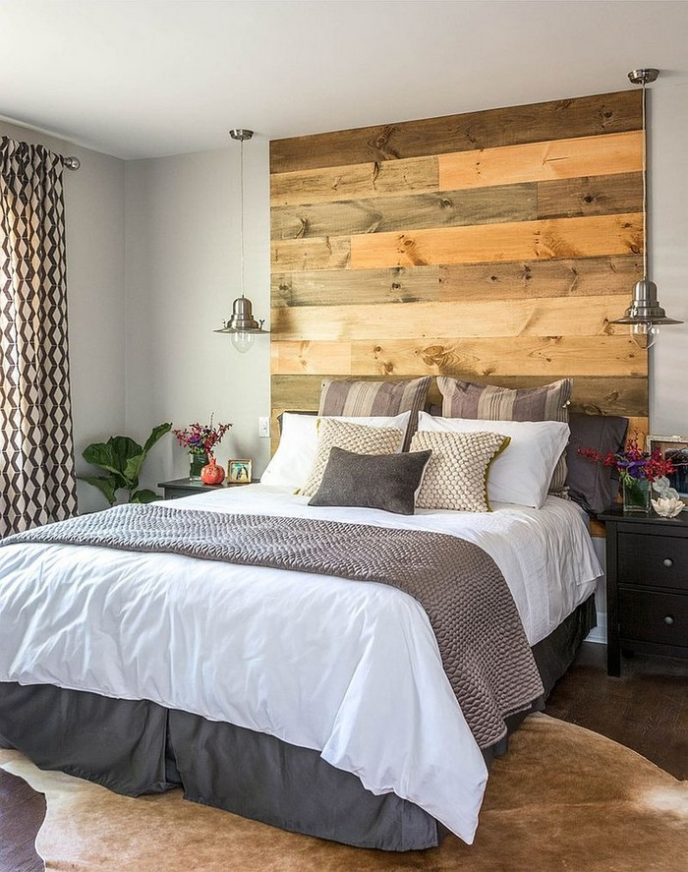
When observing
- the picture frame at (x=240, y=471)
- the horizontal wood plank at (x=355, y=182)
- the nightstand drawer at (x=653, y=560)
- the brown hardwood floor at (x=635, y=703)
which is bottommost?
the brown hardwood floor at (x=635, y=703)

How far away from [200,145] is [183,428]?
1635 millimetres

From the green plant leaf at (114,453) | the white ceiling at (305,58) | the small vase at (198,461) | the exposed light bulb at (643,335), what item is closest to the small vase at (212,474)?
the small vase at (198,461)

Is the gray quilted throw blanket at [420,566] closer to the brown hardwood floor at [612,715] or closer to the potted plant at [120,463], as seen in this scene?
the brown hardwood floor at [612,715]

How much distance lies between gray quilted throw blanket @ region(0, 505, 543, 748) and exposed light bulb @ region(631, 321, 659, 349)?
63.8 inches

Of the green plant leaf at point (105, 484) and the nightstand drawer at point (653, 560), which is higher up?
the green plant leaf at point (105, 484)

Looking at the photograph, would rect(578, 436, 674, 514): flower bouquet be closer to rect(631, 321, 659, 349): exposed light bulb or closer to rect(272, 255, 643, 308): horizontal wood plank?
rect(631, 321, 659, 349): exposed light bulb

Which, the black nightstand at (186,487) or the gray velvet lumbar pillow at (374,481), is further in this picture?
the black nightstand at (186,487)

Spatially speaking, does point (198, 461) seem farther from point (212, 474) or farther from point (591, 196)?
point (591, 196)

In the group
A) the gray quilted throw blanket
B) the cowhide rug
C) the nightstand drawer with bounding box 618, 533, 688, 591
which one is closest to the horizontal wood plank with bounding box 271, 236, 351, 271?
the gray quilted throw blanket

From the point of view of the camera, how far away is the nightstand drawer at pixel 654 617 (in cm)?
347

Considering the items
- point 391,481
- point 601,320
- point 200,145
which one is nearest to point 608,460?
point 601,320

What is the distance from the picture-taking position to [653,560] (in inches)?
139

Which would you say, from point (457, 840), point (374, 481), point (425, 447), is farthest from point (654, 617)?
point (457, 840)

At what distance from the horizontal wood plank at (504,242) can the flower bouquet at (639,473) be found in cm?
99
